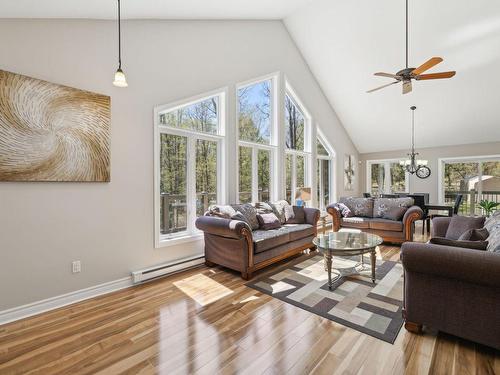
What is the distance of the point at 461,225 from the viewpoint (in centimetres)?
339

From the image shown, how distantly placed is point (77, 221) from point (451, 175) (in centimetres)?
923

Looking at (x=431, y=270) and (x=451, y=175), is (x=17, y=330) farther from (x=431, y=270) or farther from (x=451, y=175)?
(x=451, y=175)

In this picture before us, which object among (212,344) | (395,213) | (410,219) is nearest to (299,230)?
(410,219)

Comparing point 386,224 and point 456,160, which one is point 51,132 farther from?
point 456,160

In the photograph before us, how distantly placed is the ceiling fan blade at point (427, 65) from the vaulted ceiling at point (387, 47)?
2.13 metres

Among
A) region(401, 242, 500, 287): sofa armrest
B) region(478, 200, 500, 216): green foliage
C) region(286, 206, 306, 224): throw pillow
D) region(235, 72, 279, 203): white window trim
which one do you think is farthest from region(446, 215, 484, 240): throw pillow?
region(478, 200, 500, 216): green foliage

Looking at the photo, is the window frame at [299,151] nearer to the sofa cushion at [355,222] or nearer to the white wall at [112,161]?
the sofa cushion at [355,222]

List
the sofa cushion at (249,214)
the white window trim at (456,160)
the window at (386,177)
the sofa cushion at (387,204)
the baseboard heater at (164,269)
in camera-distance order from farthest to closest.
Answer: the window at (386,177), the white window trim at (456,160), the sofa cushion at (387,204), the sofa cushion at (249,214), the baseboard heater at (164,269)

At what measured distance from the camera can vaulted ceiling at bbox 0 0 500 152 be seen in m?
3.62

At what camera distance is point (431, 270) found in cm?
199

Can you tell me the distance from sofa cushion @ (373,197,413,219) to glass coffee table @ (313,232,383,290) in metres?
2.02

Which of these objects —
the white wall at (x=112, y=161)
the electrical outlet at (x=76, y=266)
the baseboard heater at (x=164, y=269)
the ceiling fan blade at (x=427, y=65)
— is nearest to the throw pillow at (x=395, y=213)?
the ceiling fan blade at (x=427, y=65)

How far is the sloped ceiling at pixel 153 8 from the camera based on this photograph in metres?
2.34

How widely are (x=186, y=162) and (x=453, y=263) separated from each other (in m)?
3.38
